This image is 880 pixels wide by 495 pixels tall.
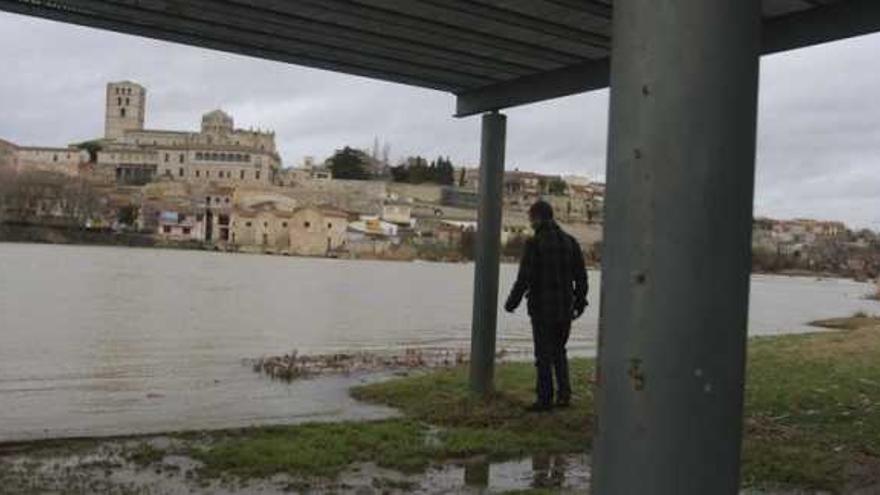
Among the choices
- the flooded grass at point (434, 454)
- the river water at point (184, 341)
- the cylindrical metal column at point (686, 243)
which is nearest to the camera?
the cylindrical metal column at point (686, 243)

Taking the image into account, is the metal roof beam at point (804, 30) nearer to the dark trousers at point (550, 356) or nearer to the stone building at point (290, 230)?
the dark trousers at point (550, 356)

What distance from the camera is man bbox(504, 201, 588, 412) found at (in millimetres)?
9125

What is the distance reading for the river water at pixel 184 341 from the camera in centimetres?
1129

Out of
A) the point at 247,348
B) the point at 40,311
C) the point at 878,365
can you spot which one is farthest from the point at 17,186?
A: the point at 878,365

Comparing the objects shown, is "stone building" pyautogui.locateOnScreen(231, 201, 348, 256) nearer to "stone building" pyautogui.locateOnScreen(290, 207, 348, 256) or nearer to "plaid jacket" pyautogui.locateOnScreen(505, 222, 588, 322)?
"stone building" pyautogui.locateOnScreen(290, 207, 348, 256)

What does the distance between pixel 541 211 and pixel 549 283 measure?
26.7 inches

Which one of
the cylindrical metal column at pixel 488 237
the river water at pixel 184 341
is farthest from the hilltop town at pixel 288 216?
the cylindrical metal column at pixel 488 237

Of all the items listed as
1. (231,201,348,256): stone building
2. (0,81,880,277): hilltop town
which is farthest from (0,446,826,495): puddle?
(231,201,348,256): stone building

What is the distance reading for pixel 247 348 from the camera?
22.6 metres

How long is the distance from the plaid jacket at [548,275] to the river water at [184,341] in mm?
2063

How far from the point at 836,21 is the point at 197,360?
15.1 m

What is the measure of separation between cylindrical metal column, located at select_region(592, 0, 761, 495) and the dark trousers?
6.95 metres

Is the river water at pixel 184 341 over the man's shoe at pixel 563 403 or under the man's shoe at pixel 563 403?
under

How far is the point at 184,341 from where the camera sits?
23.9 meters
